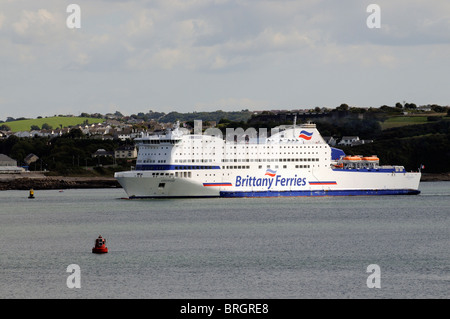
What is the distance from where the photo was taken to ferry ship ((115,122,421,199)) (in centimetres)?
6081

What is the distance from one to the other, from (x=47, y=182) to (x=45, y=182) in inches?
10.1

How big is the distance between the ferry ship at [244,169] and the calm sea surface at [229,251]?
3.19 m

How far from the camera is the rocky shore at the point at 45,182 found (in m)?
105

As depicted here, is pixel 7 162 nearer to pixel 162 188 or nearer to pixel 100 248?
pixel 162 188

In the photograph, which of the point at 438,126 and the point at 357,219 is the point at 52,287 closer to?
the point at 357,219

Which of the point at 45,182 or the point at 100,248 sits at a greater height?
the point at 100,248

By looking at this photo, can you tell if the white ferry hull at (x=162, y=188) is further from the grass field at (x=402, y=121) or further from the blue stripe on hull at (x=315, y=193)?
the grass field at (x=402, y=121)

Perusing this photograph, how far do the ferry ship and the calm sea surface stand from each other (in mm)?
3185

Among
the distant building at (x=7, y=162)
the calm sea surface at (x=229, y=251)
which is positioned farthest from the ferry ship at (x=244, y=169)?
the distant building at (x=7, y=162)

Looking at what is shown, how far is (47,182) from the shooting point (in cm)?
10631

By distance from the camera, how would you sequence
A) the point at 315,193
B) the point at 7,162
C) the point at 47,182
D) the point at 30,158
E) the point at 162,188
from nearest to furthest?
the point at 162,188 < the point at 315,193 < the point at 47,182 < the point at 7,162 < the point at 30,158

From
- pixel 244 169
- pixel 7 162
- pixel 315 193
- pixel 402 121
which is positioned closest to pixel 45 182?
pixel 7 162
